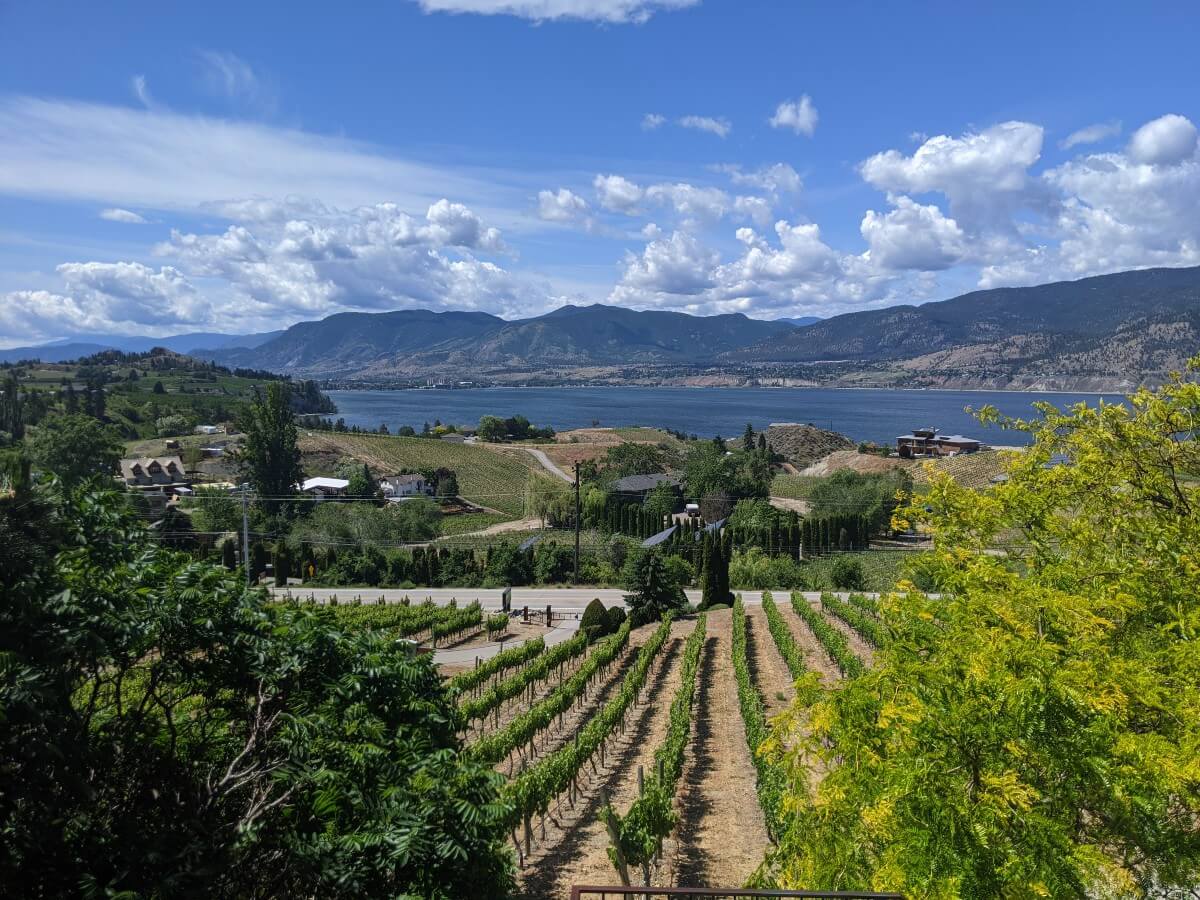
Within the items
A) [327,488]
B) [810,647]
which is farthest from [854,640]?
[327,488]

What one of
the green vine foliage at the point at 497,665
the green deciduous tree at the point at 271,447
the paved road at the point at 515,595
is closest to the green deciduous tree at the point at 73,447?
the green deciduous tree at the point at 271,447

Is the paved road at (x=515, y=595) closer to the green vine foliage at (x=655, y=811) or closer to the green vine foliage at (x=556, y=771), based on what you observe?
the green vine foliage at (x=556, y=771)

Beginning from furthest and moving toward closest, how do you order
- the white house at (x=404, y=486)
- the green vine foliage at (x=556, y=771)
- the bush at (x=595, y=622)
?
the white house at (x=404, y=486) < the bush at (x=595, y=622) < the green vine foliage at (x=556, y=771)

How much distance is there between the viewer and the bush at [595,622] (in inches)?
1350

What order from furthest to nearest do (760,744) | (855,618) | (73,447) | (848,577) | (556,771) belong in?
(73,447), (848,577), (855,618), (556,771), (760,744)

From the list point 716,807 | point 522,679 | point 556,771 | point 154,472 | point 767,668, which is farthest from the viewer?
point 154,472

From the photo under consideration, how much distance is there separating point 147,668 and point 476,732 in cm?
1664

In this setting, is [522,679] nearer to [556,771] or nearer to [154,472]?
[556,771]

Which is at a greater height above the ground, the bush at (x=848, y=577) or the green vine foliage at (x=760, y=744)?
the green vine foliage at (x=760, y=744)

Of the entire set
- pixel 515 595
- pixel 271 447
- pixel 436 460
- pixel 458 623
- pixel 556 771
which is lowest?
pixel 515 595

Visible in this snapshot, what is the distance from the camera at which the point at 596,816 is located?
630 inches

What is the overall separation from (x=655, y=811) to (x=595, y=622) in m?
21.4

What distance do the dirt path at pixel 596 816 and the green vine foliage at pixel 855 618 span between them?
26.7 feet

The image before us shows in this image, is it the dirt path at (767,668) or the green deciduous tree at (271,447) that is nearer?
the dirt path at (767,668)
